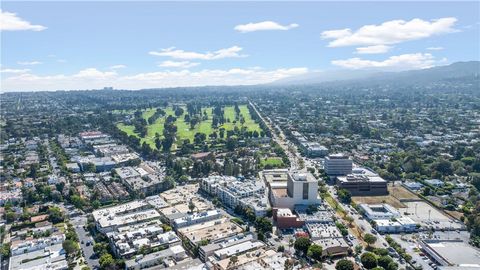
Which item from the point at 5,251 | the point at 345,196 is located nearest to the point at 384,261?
the point at 345,196

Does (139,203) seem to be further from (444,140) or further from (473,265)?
(444,140)

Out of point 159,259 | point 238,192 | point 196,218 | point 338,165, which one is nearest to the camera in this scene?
point 159,259

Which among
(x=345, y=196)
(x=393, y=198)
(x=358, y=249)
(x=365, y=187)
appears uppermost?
(x=365, y=187)

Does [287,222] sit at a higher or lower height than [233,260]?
lower

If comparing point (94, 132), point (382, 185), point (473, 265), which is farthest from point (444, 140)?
point (94, 132)

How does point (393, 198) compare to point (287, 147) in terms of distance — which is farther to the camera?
point (287, 147)

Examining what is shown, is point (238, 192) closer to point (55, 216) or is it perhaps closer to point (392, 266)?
point (55, 216)

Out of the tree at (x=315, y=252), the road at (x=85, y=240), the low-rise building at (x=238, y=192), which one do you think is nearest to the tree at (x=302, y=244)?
the tree at (x=315, y=252)

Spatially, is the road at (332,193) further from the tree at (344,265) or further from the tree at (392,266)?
the tree at (344,265)
